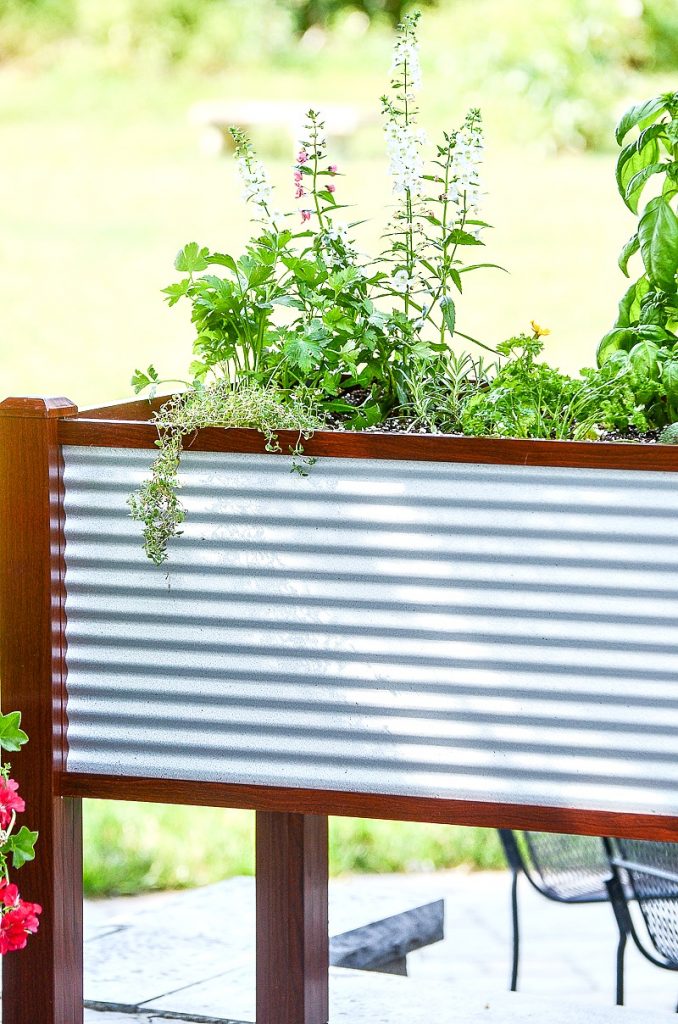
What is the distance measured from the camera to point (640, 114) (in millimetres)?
1674

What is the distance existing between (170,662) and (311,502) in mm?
231

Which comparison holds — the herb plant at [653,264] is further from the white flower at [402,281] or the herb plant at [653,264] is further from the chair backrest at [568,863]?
the chair backrest at [568,863]

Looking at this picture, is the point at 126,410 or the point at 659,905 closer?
the point at 126,410

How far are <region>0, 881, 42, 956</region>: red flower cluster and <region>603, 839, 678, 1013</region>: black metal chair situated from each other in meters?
0.89

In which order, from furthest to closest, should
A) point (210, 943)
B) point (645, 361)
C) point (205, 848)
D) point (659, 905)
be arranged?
1. point (205, 848)
2. point (210, 943)
3. point (659, 905)
4. point (645, 361)

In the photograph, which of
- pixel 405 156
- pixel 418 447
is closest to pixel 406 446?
pixel 418 447

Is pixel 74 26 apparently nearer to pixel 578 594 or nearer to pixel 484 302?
pixel 484 302

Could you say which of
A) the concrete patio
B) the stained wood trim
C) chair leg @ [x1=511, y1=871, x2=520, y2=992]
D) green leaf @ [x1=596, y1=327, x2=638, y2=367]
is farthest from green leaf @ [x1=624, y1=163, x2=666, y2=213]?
chair leg @ [x1=511, y1=871, x2=520, y2=992]

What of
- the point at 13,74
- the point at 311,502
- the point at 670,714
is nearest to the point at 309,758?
the point at 311,502

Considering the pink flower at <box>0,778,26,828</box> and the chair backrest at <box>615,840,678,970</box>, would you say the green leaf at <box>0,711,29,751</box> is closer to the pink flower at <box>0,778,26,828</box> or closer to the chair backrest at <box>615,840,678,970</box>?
the pink flower at <box>0,778,26,828</box>

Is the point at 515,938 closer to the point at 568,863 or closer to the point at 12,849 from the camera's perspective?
the point at 568,863

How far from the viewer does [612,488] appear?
1436mm

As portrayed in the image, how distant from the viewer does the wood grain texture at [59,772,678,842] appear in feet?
4.80

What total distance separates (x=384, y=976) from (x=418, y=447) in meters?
1.14
